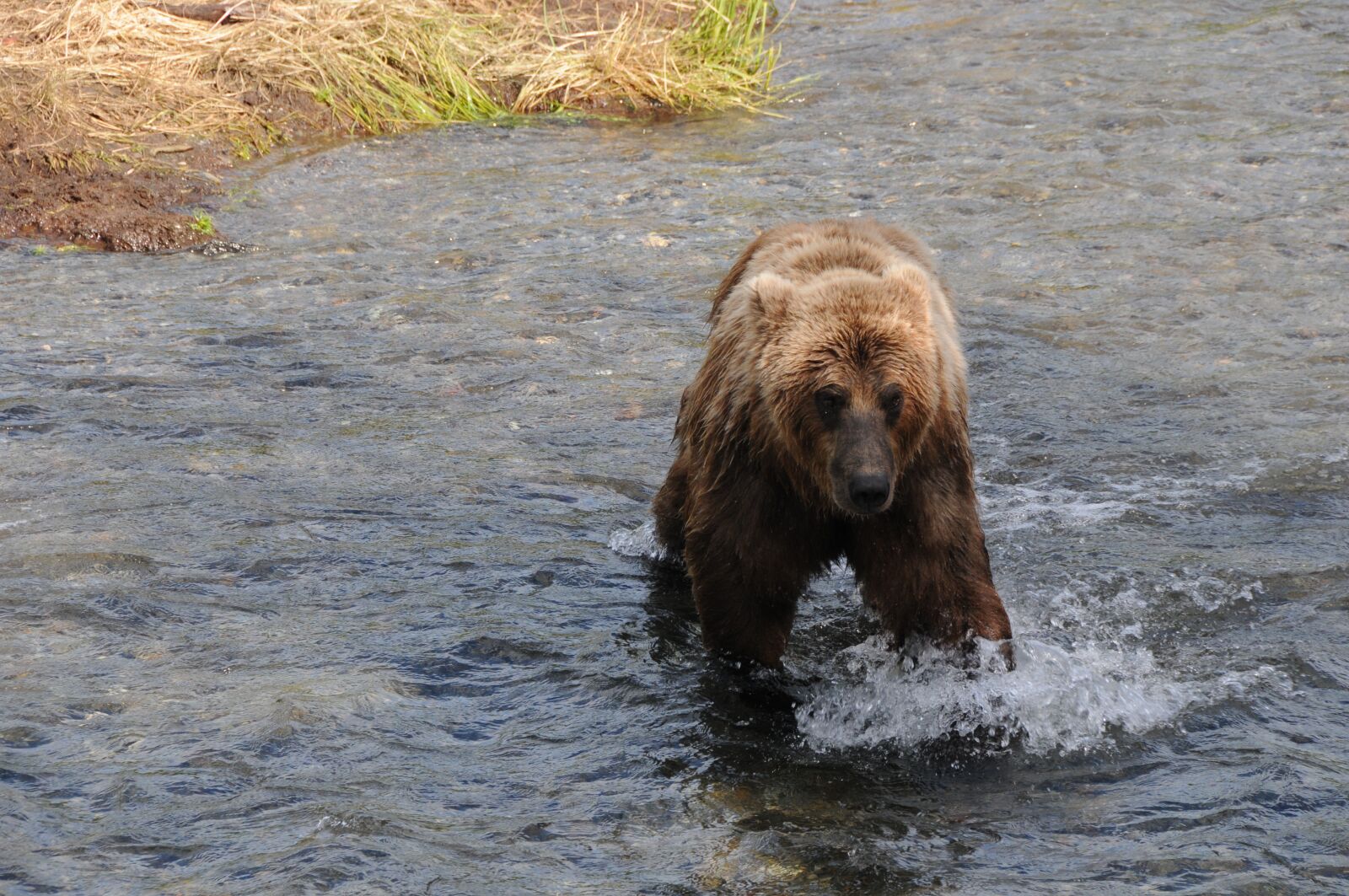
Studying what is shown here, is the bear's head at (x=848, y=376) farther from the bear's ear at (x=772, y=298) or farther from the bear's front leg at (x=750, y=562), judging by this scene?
the bear's front leg at (x=750, y=562)

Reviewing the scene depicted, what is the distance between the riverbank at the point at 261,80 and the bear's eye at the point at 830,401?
6.48 metres

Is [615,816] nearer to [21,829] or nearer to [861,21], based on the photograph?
[21,829]

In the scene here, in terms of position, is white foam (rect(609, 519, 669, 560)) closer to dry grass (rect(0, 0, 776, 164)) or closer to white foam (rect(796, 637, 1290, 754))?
white foam (rect(796, 637, 1290, 754))

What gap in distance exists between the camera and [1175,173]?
1080 cm

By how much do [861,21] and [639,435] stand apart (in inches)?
364

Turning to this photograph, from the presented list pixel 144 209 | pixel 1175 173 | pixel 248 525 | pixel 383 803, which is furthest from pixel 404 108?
pixel 383 803

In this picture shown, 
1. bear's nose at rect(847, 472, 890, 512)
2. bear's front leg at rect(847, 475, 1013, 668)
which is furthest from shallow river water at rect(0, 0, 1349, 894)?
bear's nose at rect(847, 472, 890, 512)

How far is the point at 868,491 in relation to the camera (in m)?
4.37

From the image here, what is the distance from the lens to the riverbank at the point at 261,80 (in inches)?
412

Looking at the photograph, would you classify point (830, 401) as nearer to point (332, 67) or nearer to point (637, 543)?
point (637, 543)

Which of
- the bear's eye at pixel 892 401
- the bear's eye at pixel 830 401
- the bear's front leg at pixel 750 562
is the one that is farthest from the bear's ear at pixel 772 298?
the bear's front leg at pixel 750 562

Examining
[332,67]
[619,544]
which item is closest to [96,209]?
[332,67]

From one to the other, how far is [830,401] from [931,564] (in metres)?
0.64

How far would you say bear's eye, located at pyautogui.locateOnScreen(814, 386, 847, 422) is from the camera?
15.0 ft
